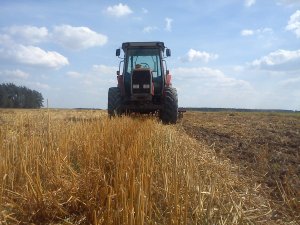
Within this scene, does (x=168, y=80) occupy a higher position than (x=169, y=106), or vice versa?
(x=168, y=80)

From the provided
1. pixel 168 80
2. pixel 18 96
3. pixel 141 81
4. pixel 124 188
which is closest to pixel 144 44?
pixel 168 80

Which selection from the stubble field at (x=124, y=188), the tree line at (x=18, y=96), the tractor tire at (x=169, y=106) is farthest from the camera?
the tree line at (x=18, y=96)

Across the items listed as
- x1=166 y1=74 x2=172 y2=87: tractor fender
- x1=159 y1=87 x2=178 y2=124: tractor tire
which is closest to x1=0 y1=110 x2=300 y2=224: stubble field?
x1=159 y1=87 x2=178 y2=124: tractor tire

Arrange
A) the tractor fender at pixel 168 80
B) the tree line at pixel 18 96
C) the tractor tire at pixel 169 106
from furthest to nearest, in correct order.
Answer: the tree line at pixel 18 96
the tractor fender at pixel 168 80
the tractor tire at pixel 169 106

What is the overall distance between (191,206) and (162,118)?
862 cm

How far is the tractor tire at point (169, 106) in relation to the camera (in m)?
11.4

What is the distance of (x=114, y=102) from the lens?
11.5m

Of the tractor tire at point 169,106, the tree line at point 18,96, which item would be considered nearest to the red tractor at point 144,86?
the tractor tire at point 169,106

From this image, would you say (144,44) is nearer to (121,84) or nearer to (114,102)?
(121,84)

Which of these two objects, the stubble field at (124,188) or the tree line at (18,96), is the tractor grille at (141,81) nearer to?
the stubble field at (124,188)

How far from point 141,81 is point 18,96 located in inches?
1748

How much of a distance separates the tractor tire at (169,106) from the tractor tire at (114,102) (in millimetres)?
1171

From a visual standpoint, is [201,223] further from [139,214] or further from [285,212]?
[285,212]

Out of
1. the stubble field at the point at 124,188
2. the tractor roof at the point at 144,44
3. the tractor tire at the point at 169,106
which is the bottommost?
the stubble field at the point at 124,188
